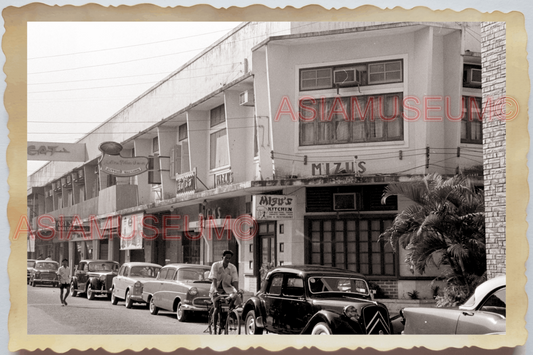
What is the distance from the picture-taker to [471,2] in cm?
821

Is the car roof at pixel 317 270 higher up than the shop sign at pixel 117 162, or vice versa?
the shop sign at pixel 117 162

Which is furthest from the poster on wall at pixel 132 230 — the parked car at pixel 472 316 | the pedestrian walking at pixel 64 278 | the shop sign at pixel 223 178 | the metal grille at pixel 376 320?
the parked car at pixel 472 316

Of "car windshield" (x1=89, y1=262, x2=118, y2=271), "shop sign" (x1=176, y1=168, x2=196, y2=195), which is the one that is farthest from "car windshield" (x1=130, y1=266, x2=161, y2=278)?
"shop sign" (x1=176, y1=168, x2=196, y2=195)

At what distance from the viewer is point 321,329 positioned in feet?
27.7

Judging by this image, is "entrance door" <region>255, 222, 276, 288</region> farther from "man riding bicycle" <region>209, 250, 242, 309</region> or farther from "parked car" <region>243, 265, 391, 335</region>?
"parked car" <region>243, 265, 391, 335</region>

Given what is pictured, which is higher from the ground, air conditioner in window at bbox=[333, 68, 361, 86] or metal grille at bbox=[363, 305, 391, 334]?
air conditioner in window at bbox=[333, 68, 361, 86]

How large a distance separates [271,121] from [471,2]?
341cm

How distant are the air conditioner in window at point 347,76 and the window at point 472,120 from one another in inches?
91.6

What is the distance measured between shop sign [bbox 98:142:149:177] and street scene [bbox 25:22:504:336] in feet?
0.10

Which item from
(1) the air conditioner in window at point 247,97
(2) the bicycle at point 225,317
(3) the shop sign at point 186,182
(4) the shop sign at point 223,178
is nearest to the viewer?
(2) the bicycle at point 225,317

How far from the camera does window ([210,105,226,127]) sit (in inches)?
478

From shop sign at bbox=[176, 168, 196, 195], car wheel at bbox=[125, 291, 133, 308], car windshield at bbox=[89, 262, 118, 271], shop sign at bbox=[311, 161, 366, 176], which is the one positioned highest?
shop sign at bbox=[311, 161, 366, 176]

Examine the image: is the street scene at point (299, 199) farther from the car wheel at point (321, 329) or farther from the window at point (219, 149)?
the window at point (219, 149)

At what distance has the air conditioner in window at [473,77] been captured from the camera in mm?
8734
